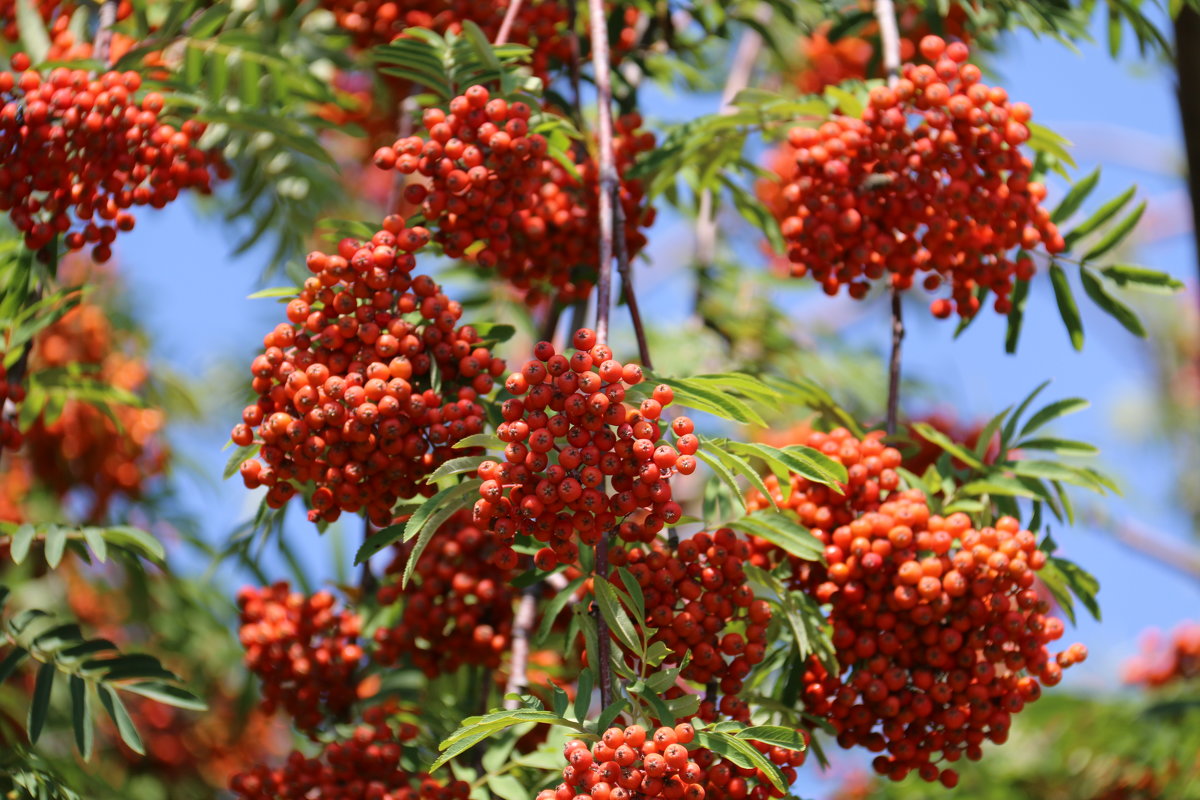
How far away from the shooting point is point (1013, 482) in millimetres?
2918

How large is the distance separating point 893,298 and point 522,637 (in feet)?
4.38

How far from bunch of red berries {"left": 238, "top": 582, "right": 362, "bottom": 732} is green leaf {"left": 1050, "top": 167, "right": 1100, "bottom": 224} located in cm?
223

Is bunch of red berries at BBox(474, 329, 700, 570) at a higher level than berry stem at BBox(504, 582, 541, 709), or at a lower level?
higher

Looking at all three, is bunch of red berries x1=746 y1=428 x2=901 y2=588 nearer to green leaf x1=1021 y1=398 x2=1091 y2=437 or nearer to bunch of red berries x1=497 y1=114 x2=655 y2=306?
green leaf x1=1021 y1=398 x2=1091 y2=437

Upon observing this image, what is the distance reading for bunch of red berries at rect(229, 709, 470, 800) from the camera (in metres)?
2.80

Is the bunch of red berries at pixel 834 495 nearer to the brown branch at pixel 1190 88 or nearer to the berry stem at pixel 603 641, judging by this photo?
the berry stem at pixel 603 641

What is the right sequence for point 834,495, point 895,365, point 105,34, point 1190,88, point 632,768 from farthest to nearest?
point 1190,88 < point 105,34 < point 895,365 < point 834,495 < point 632,768

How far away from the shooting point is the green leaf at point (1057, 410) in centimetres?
306

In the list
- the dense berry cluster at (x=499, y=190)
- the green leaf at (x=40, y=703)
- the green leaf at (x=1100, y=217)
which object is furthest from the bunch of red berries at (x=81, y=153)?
the green leaf at (x=1100, y=217)

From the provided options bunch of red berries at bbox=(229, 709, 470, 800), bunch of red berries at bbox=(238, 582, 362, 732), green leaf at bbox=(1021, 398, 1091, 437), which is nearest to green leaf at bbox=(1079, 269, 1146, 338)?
green leaf at bbox=(1021, 398, 1091, 437)

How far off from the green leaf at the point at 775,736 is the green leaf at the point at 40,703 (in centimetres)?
158

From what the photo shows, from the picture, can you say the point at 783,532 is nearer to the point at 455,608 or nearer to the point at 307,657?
the point at 455,608

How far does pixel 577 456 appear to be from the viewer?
217cm

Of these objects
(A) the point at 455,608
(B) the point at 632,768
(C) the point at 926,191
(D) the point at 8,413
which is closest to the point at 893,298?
(C) the point at 926,191
